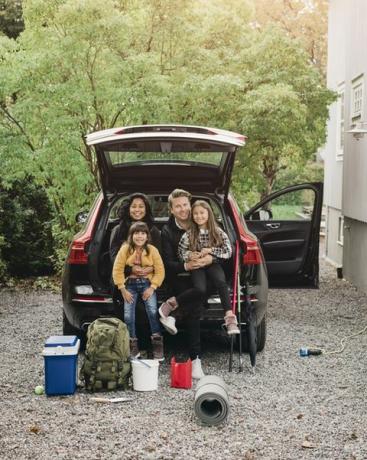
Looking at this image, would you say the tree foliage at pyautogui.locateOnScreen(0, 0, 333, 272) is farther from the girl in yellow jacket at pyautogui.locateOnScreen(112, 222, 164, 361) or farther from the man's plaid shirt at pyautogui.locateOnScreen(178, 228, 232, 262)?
the girl in yellow jacket at pyautogui.locateOnScreen(112, 222, 164, 361)

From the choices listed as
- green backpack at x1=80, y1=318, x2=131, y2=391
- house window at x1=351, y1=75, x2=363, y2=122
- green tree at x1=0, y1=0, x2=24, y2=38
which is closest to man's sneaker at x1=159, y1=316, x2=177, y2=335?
green backpack at x1=80, y1=318, x2=131, y2=391

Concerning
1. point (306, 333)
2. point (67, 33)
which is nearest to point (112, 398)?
point (306, 333)

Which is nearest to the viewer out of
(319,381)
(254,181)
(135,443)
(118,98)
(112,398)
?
(135,443)

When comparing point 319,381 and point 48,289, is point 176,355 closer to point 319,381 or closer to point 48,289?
point 319,381

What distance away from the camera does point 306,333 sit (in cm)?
871

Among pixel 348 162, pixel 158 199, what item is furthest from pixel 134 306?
pixel 348 162

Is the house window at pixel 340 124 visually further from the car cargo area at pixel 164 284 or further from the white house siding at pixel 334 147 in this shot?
the car cargo area at pixel 164 284

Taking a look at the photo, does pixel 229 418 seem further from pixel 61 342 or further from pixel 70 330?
pixel 70 330

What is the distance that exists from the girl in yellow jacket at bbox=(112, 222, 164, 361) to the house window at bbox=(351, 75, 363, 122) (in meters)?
7.60

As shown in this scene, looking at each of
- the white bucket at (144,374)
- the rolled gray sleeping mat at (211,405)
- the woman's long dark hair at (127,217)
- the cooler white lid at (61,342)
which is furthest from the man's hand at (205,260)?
the rolled gray sleeping mat at (211,405)

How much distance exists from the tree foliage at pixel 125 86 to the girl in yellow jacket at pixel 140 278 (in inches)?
196

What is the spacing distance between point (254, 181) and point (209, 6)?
3249 millimetres

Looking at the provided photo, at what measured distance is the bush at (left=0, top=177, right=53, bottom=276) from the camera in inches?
506

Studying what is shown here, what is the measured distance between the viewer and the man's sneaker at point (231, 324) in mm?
6586
